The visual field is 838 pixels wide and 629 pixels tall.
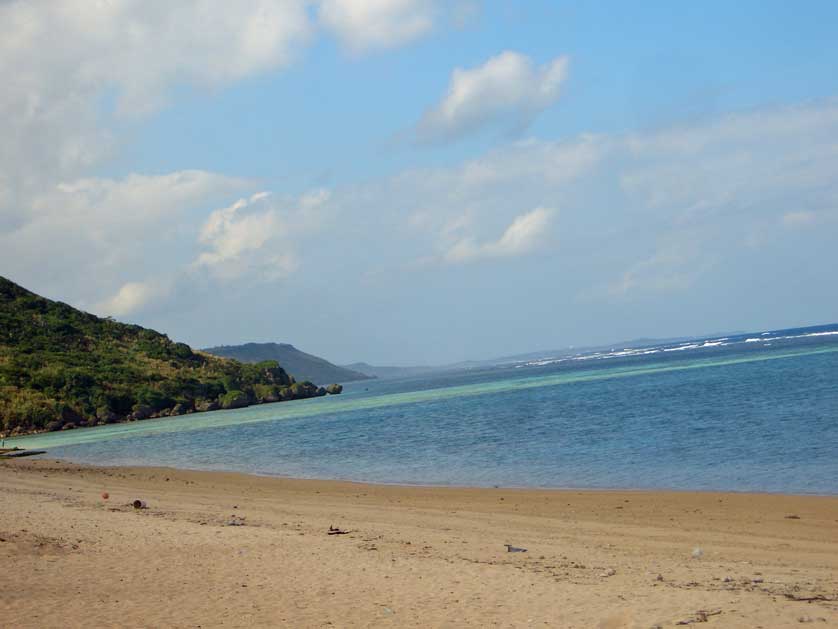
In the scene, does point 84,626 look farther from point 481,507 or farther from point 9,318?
point 9,318

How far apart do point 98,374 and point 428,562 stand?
70.4 m

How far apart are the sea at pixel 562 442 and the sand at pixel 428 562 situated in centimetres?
330

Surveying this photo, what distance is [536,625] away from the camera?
8.48 meters

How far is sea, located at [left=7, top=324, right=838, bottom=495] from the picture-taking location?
20.9m

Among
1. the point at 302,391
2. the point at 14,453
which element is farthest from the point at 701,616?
the point at 302,391

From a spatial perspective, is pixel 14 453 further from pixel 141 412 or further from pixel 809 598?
pixel 809 598

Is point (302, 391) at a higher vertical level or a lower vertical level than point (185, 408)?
higher

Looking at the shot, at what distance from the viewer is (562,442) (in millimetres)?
29781

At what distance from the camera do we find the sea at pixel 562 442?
20.9 metres

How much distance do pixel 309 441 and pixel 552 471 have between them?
18.4m

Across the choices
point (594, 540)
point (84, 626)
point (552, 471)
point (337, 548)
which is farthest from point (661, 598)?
point (552, 471)

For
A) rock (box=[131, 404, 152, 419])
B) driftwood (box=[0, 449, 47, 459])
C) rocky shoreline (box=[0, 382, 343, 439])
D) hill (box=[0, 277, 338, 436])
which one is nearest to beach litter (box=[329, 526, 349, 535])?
driftwood (box=[0, 449, 47, 459])

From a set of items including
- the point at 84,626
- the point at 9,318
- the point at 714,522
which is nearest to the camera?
the point at 84,626

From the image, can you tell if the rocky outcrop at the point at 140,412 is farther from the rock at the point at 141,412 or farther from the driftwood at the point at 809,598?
the driftwood at the point at 809,598
